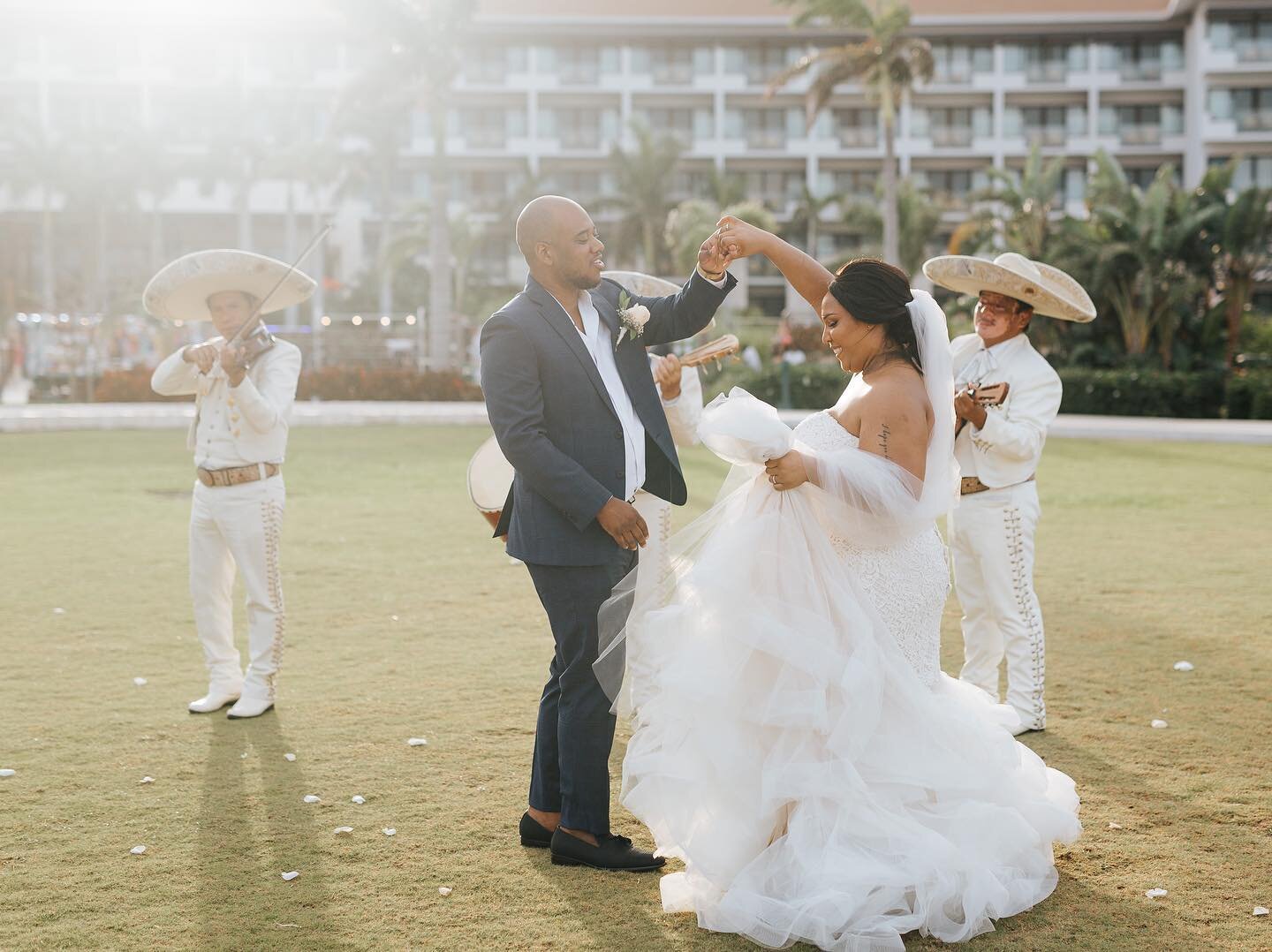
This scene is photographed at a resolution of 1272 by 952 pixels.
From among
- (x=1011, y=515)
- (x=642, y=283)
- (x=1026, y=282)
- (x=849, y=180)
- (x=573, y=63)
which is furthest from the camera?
(x=573, y=63)

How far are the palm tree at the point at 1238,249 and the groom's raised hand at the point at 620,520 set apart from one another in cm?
2844

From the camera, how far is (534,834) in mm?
4852

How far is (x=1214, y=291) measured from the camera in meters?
32.5

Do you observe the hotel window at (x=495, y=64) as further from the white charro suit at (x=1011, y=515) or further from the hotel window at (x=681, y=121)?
the white charro suit at (x=1011, y=515)

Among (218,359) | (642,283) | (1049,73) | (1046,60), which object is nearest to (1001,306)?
(642,283)

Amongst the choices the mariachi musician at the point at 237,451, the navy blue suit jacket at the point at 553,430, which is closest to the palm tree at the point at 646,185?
the mariachi musician at the point at 237,451

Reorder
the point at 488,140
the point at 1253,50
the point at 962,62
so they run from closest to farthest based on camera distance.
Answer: the point at 1253,50 < the point at 962,62 < the point at 488,140

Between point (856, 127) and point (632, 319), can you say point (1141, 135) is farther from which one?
point (632, 319)

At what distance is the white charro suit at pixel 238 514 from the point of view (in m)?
6.55

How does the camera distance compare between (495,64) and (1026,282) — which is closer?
(1026,282)

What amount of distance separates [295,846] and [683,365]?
116 inches

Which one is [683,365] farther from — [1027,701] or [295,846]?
[295,846]

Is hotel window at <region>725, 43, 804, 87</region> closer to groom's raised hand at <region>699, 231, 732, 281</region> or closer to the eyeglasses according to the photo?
the eyeglasses

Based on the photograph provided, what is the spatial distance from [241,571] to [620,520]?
2.92m
